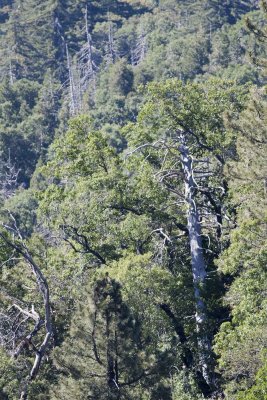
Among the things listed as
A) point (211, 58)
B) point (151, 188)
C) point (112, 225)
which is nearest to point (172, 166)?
point (151, 188)

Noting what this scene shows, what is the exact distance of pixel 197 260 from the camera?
19.4 m

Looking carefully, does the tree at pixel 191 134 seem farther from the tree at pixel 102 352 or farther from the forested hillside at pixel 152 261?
the tree at pixel 102 352

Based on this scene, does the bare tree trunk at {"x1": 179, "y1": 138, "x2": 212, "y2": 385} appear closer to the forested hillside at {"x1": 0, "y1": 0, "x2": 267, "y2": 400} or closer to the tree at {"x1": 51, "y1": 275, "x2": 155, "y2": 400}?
the forested hillside at {"x1": 0, "y1": 0, "x2": 267, "y2": 400}

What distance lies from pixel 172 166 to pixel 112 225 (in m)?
2.22

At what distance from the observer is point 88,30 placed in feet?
383

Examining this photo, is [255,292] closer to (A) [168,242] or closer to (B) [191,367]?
(B) [191,367]

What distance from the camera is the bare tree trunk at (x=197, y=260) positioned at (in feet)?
57.9

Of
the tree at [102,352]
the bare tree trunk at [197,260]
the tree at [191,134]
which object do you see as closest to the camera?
the tree at [102,352]

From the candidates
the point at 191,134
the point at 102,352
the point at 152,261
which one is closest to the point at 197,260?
the point at 152,261

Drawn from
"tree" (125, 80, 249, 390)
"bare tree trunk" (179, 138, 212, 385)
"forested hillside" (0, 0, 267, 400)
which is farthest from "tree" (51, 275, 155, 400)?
"tree" (125, 80, 249, 390)

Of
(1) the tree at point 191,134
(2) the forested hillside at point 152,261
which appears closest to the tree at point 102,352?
(2) the forested hillside at point 152,261

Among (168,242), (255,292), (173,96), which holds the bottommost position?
(255,292)

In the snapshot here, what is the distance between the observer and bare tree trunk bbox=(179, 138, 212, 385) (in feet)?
57.9

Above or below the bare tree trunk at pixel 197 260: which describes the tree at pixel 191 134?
above
